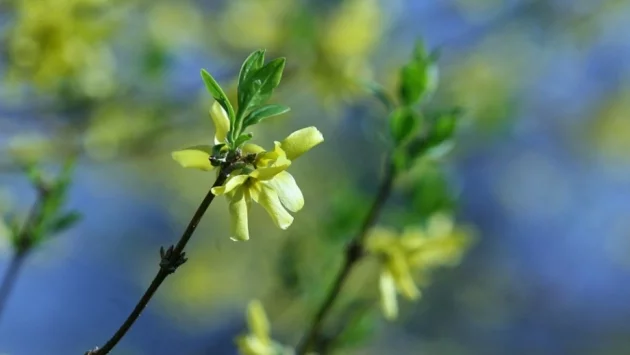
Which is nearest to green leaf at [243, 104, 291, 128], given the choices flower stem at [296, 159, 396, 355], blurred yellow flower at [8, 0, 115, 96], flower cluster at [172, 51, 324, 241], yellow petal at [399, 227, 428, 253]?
flower cluster at [172, 51, 324, 241]

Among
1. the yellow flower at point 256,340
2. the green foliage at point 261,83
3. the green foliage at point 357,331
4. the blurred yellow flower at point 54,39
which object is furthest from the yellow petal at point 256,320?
the blurred yellow flower at point 54,39

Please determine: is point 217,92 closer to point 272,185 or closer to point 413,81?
point 272,185

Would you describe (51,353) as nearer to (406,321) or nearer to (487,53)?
(406,321)

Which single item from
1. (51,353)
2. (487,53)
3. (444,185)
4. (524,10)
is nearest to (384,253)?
(444,185)

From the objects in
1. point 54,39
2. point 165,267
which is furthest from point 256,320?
point 54,39

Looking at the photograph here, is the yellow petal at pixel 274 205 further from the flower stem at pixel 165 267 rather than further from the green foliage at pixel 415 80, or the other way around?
the green foliage at pixel 415 80

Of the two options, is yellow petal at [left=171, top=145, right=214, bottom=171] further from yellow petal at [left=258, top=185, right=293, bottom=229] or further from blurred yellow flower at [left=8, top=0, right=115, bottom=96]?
blurred yellow flower at [left=8, top=0, right=115, bottom=96]

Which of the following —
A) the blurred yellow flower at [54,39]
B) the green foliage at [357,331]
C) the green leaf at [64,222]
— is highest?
the blurred yellow flower at [54,39]
